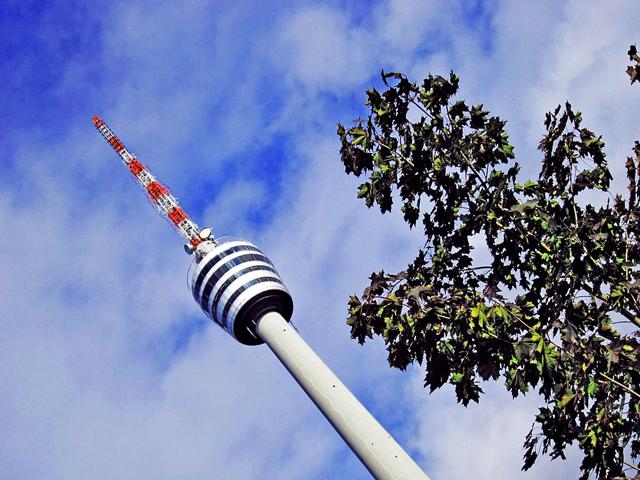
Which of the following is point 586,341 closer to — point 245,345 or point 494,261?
point 494,261

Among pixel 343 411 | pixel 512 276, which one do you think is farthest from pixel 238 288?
pixel 512 276

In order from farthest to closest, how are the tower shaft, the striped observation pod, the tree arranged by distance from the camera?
the striped observation pod
the tower shaft
the tree

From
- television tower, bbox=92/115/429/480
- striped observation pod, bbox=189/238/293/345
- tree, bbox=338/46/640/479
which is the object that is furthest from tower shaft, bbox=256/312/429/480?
tree, bbox=338/46/640/479

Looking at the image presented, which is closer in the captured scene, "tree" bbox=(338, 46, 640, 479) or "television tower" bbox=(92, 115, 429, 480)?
"tree" bbox=(338, 46, 640, 479)

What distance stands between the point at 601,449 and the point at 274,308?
226 feet

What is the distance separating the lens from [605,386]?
12.8 metres

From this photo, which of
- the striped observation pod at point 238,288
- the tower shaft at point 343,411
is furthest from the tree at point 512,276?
the striped observation pod at point 238,288

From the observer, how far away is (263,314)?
7925 centimetres

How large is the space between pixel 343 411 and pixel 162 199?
140ft

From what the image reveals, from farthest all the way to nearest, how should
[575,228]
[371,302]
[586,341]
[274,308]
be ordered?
[274,308] → [371,302] → [575,228] → [586,341]

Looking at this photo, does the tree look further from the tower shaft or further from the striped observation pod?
the striped observation pod

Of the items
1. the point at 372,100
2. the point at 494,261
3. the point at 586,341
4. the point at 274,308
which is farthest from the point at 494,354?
the point at 274,308

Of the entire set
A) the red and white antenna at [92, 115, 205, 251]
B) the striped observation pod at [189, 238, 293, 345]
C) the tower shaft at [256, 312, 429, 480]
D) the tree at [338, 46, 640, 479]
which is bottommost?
the tree at [338, 46, 640, 479]

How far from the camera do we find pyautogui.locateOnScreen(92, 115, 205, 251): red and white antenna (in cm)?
8656
